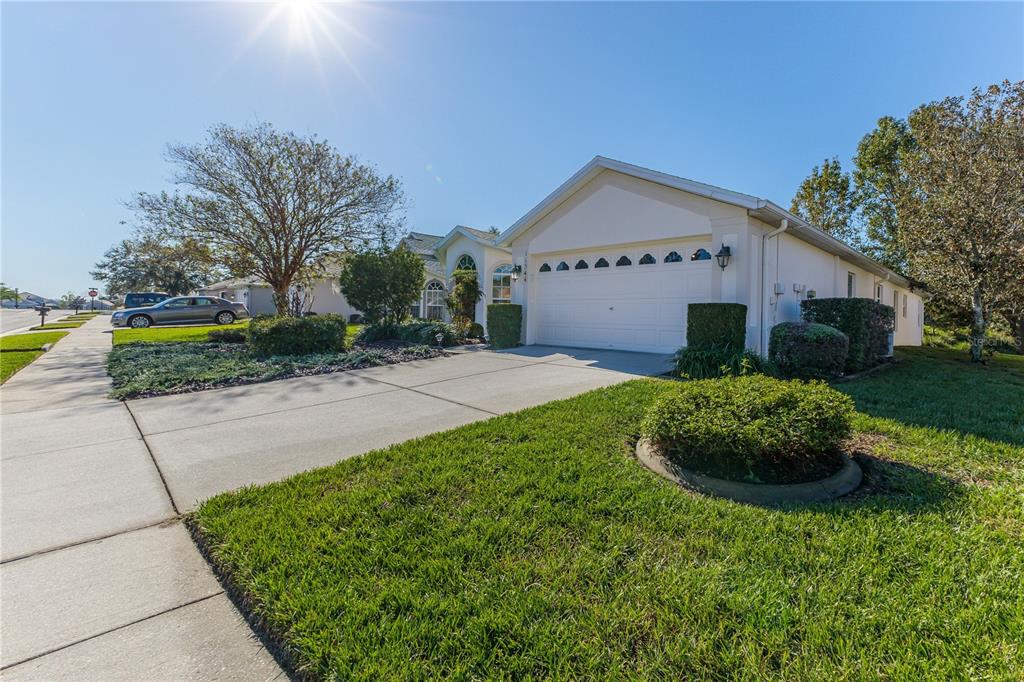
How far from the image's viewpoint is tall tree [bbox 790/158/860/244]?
67.1ft

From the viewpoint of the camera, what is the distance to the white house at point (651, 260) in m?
8.66

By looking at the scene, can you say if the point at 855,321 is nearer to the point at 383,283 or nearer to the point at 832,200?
the point at 383,283

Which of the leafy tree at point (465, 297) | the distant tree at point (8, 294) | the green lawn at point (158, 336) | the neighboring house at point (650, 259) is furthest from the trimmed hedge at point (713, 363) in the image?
the distant tree at point (8, 294)

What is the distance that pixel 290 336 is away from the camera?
9.98m

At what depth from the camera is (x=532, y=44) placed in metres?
8.99

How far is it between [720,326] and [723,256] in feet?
4.75

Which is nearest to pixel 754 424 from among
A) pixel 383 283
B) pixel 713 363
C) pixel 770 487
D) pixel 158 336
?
pixel 770 487

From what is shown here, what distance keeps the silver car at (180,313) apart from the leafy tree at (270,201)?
30.3ft

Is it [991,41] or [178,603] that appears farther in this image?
[991,41]

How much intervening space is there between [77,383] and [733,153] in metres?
16.4

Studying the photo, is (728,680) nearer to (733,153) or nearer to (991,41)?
(991,41)

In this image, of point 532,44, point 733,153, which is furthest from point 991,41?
point 532,44

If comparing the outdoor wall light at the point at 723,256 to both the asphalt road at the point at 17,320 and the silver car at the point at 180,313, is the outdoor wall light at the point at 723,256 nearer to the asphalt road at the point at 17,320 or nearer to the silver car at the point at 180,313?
the silver car at the point at 180,313

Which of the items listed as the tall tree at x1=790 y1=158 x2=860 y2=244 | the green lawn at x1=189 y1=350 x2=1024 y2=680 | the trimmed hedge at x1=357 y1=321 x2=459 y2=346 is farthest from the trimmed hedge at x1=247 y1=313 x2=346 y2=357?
the tall tree at x1=790 y1=158 x2=860 y2=244
